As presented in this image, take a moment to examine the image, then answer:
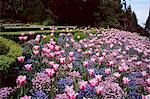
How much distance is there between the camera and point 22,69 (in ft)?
26.6

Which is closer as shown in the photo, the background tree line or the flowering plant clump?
the flowering plant clump

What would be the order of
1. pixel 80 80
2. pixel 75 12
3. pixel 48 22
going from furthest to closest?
pixel 48 22, pixel 75 12, pixel 80 80

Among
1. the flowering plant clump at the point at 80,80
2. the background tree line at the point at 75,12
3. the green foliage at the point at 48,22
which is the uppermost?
the flowering plant clump at the point at 80,80

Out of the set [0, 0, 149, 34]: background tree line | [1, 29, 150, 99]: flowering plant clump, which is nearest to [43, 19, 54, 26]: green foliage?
[0, 0, 149, 34]: background tree line

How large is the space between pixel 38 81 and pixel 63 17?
22451 mm

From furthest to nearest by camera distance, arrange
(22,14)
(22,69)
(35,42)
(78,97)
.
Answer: (22,14) → (35,42) → (22,69) → (78,97)

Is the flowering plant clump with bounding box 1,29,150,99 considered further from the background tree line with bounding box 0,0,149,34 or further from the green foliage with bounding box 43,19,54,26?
the green foliage with bounding box 43,19,54,26

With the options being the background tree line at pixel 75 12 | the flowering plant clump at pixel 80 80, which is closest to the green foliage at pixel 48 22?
the background tree line at pixel 75 12

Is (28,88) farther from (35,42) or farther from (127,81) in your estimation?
(35,42)

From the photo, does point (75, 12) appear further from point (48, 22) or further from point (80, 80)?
point (80, 80)

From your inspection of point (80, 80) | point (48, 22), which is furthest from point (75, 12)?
point (80, 80)

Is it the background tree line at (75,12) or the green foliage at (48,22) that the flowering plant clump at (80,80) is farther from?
the green foliage at (48,22)

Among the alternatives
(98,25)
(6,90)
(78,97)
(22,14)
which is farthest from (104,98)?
(22,14)

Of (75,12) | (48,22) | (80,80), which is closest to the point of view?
(80,80)
